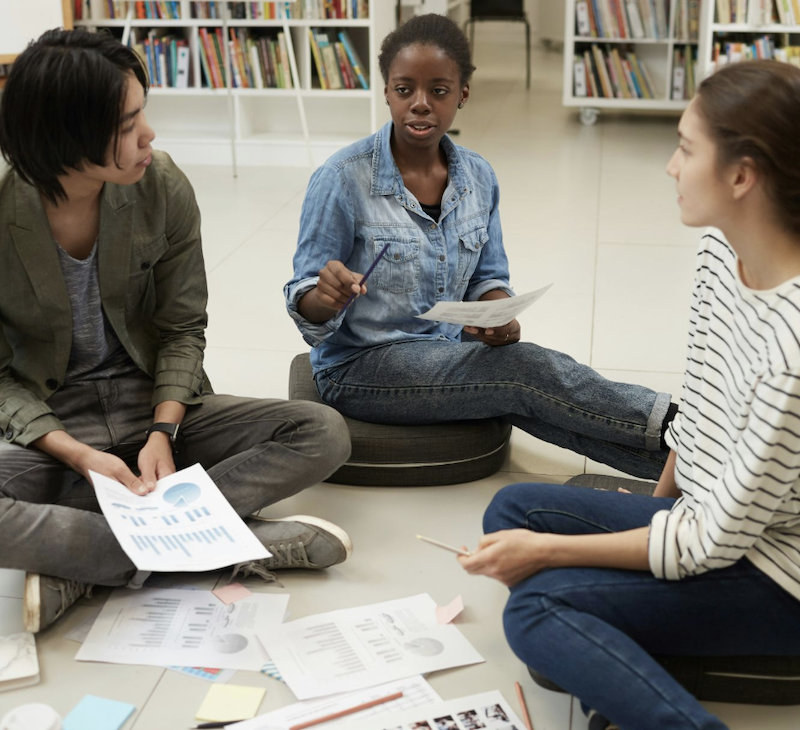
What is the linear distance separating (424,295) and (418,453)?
325mm

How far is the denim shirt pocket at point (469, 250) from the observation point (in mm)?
2100

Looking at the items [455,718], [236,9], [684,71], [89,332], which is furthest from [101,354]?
[684,71]

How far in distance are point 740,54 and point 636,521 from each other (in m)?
4.46

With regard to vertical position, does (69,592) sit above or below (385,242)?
below

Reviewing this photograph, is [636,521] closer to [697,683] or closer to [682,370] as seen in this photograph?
[697,683]

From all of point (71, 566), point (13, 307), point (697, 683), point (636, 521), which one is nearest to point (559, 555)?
point (636, 521)

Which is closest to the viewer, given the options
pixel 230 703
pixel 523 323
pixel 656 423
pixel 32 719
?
pixel 32 719

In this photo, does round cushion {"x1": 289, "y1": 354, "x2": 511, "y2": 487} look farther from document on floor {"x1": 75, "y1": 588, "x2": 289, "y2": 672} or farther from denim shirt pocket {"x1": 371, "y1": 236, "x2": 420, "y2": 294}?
document on floor {"x1": 75, "y1": 588, "x2": 289, "y2": 672}

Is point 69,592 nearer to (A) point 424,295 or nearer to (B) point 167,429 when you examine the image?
(B) point 167,429

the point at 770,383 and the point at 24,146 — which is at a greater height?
the point at 24,146

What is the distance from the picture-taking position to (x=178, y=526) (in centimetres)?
162

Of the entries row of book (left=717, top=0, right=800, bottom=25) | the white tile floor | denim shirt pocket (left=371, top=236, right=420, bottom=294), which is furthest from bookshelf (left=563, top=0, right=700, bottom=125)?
denim shirt pocket (left=371, top=236, right=420, bottom=294)

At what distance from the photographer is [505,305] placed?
1.84 metres

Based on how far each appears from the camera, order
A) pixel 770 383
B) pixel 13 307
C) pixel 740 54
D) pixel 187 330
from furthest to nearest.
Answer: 1. pixel 740 54
2. pixel 187 330
3. pixel 13 307
4. pixel 770 383
